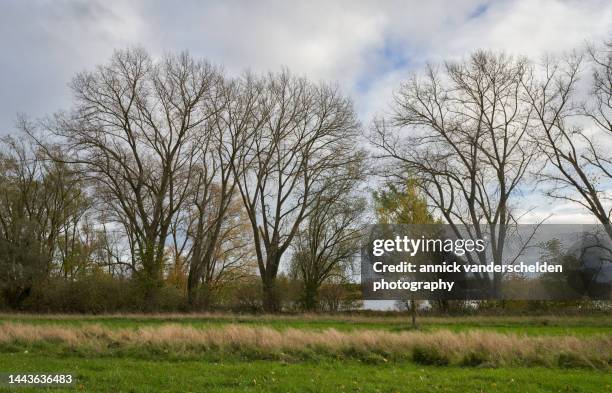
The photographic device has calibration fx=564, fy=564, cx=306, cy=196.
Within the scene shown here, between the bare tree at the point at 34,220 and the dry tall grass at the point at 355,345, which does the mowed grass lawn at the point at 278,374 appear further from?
the bare tree at the point at 34,220

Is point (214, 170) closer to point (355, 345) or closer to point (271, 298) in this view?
point (271, 298)

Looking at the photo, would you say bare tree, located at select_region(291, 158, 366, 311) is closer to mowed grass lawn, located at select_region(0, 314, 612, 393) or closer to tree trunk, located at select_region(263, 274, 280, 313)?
tree trunk, located at select_region(263, 274, 280, 313)

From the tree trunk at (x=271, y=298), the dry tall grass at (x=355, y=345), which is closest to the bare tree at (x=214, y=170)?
the tree trunk at (x=271, y=298)

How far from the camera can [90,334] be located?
15.9 m

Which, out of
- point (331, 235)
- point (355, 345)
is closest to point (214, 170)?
point (331, 235)

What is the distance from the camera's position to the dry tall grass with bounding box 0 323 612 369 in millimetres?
13008

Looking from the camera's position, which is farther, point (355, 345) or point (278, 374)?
point (355, 345)

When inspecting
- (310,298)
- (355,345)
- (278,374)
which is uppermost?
(310,298)

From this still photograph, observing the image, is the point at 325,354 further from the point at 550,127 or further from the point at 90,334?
the point at 550,127

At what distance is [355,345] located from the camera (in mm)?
14273

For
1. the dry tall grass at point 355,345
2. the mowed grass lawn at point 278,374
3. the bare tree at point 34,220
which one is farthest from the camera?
the bare tree at point 34,220

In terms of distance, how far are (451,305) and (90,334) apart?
75.7 feet

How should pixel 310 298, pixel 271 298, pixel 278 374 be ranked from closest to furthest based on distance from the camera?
pixel 278 374 < pixel 271 298 < pixel 310 298

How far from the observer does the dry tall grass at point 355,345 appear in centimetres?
1301
